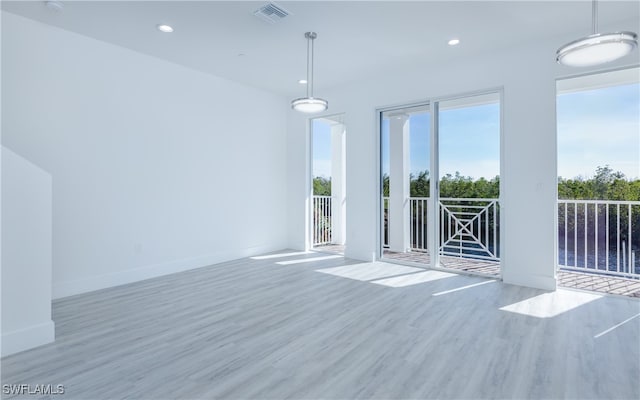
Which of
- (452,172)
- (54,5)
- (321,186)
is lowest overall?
(321,186)

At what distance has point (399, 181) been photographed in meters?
5.64

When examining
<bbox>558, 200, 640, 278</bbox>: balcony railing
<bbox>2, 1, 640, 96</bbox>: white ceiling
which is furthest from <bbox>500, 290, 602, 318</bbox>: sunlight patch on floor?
<bbox>2, 1, 640, 96</bbox>: white ceiling

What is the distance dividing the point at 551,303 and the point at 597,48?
7.89ft

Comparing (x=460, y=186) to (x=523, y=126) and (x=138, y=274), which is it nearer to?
(x=523, y=126)

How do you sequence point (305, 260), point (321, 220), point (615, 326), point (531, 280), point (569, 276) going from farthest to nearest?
point (321, 220)
point (305, 260)
point (569, 276)
point (531, 280)
point (615, 326)

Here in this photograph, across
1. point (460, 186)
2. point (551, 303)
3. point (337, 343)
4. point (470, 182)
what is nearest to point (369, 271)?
point (460, 186)

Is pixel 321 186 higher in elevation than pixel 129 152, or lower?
lower

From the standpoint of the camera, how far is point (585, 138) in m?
4.24

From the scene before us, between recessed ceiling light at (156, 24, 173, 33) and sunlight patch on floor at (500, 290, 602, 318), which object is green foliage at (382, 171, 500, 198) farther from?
recessed ceiling light at (156, 24, 173, 33)

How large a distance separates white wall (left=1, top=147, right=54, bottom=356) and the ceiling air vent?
7.60ft

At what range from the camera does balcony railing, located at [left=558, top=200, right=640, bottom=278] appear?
4.17 metres

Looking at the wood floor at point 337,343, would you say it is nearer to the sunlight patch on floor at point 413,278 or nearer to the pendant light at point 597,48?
the sunlight patch on floor at point 413,278

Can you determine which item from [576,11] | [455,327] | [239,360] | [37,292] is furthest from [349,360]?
[576,11]

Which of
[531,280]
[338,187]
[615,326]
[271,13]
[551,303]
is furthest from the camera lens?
[338,187]
